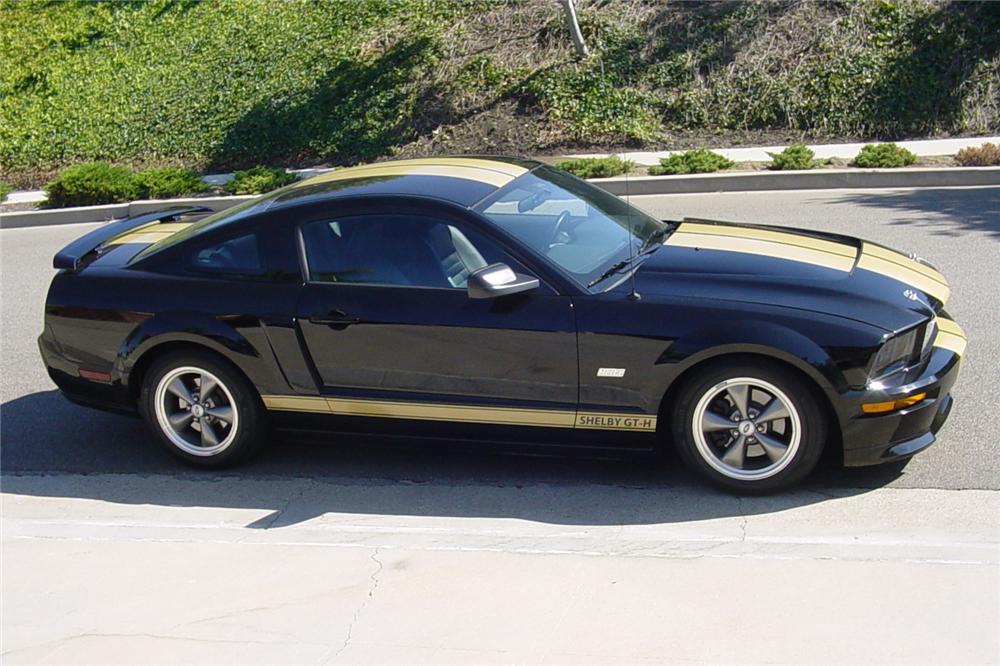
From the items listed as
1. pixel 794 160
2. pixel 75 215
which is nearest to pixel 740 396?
pixel 794 160

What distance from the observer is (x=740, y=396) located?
519 cm

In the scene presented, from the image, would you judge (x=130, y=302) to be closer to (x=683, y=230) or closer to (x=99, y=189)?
(x=683, y=230)

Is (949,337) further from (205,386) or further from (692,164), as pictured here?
(692,164)

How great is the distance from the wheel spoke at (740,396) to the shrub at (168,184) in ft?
37.1

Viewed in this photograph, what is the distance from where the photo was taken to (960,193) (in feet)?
39.8

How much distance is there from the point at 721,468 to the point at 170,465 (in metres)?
3.06

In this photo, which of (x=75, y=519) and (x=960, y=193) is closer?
(x=75, y=519)

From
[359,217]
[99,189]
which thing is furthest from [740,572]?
[99,189]

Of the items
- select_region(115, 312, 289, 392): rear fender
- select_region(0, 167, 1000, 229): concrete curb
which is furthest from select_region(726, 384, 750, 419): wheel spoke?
select_region(0, 167, 1000, 229): concrete curb

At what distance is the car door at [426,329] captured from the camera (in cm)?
540

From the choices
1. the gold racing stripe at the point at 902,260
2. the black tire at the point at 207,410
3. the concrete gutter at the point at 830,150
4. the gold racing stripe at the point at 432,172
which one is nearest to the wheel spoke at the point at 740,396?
the gold racing stripe at the point at 902,260

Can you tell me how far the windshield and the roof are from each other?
0.09 m

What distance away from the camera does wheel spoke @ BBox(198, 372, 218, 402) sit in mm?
5977

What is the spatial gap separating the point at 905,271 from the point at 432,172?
253 centimetres
